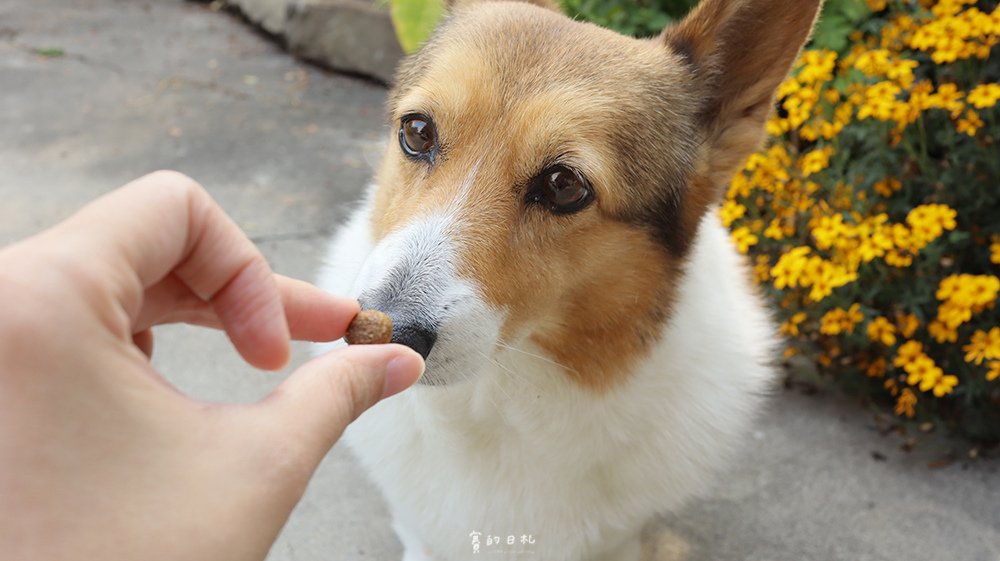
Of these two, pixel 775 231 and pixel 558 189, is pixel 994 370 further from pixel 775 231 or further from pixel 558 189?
pixel 558 189

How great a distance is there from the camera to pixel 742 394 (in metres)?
2.60

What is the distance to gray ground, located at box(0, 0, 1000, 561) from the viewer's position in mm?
2967

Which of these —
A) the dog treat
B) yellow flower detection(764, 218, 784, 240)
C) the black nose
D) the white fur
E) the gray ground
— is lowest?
the gray ground

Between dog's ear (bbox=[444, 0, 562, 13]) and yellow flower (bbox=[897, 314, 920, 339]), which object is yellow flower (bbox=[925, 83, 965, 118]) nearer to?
yellow flower (bbox=[897, 314, 920, 339])

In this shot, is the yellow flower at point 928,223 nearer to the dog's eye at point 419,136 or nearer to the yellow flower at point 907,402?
the yellow flower at point 907,402

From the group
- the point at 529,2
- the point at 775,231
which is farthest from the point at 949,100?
the point at 529,2

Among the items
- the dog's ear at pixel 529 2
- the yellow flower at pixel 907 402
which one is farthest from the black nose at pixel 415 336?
the yellow flower at pixel 907 402

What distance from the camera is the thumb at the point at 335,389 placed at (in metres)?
1.11

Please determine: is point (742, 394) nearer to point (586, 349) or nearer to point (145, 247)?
point (586, 349)

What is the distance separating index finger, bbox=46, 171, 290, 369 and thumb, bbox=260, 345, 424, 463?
0.07 m

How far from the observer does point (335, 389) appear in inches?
45.7

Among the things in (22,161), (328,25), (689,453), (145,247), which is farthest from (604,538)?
(328,25)

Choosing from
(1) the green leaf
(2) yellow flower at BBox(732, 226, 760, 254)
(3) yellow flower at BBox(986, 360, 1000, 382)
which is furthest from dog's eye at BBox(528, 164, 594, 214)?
(1) the green leaf

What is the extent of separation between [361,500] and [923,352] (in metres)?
2.33
